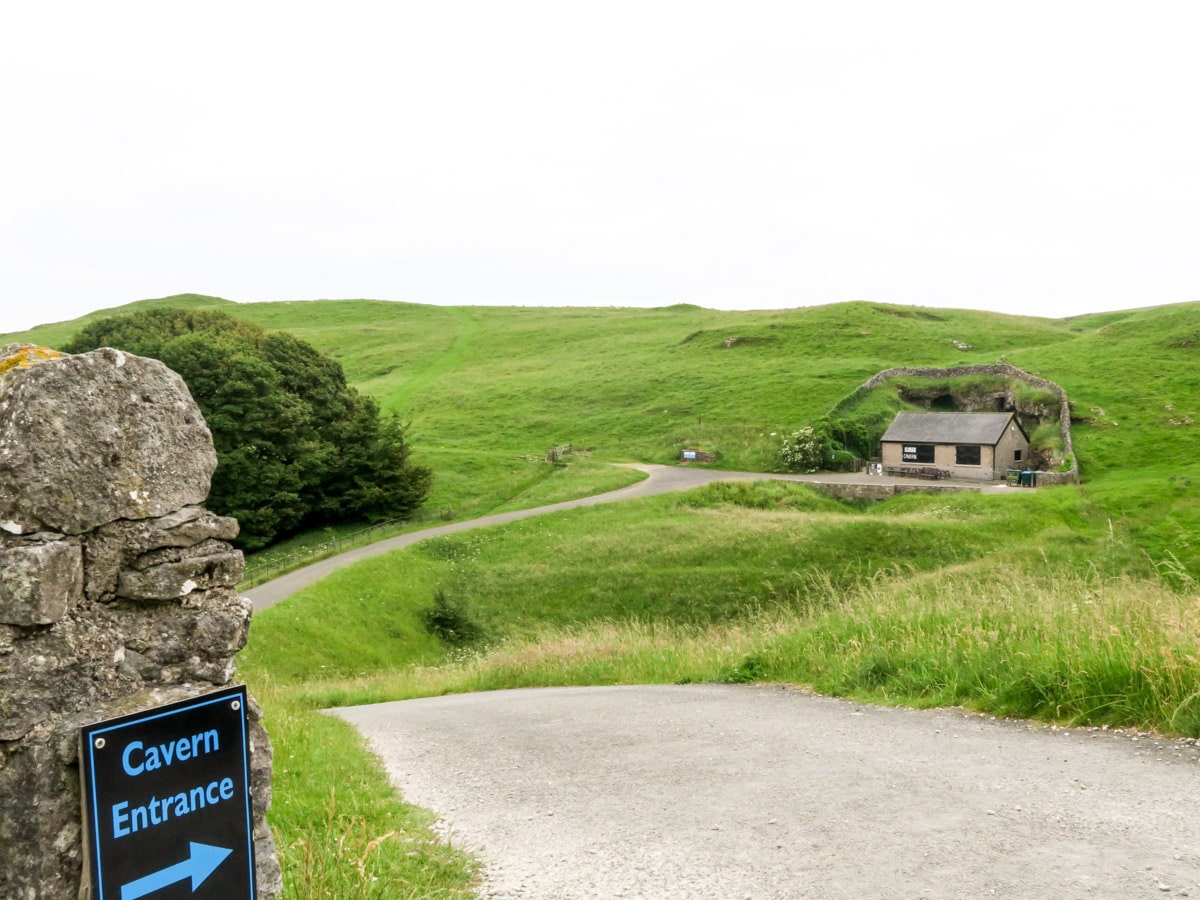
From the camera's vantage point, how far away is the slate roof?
2279 inches

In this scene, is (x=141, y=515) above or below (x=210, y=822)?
above

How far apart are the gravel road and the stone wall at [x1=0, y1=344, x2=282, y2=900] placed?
2.96 meters

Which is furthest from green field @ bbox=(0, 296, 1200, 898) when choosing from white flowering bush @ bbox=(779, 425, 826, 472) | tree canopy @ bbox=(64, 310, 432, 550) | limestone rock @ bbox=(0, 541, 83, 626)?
tree canopy @ bbox=(64, 310, 432, 550)

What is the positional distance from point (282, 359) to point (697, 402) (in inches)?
1490

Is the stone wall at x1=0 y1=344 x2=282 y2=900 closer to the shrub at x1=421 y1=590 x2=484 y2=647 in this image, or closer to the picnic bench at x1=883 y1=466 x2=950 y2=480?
the shrub at x1=421 y1=590 x2=484 y2=647

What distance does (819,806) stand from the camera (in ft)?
22.3

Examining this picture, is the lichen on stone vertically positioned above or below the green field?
above

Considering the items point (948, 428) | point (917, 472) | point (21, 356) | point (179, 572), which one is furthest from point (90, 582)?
point (948, 428)

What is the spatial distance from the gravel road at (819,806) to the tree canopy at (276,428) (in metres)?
36.5

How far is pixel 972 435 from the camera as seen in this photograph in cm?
5828

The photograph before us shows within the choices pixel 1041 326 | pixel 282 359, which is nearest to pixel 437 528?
pixel 282 359

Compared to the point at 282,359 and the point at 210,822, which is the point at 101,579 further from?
the point at 282,359

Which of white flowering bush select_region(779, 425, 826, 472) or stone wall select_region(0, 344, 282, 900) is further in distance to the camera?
white flowering bush select_region(779, 425, 826, 472)

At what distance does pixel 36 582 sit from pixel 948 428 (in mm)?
62503
